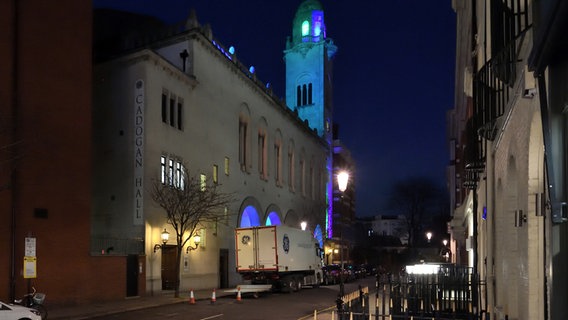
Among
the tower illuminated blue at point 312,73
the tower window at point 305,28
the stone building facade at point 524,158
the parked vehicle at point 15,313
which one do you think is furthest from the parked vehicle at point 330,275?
the tower window at point 305,28

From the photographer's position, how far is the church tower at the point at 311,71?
74.4 m

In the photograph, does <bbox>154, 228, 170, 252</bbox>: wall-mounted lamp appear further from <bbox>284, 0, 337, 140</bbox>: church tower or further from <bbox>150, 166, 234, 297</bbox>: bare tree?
<bbox>284, 0, 337, 140</bbox>: church tower

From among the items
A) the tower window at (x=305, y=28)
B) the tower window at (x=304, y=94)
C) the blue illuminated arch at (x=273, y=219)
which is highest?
the tower window at (x=305, y=28)

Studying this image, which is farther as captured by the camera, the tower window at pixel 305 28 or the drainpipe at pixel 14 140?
the tower window at pixel 305 28

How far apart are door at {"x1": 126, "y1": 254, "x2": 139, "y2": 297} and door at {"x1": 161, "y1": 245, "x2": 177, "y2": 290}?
4.96 m

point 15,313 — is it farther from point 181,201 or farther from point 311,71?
point 311,71

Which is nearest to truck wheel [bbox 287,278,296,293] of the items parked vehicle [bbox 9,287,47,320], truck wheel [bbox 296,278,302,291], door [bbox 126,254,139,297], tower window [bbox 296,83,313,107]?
truck wheel [bbox 296,278,302,291]

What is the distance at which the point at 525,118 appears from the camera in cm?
765

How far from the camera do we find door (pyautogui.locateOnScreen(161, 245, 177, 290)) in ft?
111

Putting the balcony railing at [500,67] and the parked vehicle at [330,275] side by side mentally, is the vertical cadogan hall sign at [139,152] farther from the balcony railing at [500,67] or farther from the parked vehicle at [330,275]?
the balcony railing at [500,67]

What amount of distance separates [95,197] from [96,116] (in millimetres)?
4509

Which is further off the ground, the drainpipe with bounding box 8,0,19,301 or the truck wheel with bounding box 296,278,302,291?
the drainpipe with bounding box 8,0,19,301

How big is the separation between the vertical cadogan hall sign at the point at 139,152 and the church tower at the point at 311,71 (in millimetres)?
42302

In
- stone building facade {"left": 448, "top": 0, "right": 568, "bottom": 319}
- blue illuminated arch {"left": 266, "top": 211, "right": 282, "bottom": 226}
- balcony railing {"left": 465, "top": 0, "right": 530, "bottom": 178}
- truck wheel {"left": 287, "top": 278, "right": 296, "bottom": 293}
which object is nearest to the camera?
stone building facade {"left": 448, "top": 0, "right": 568, "bottom": 319}
